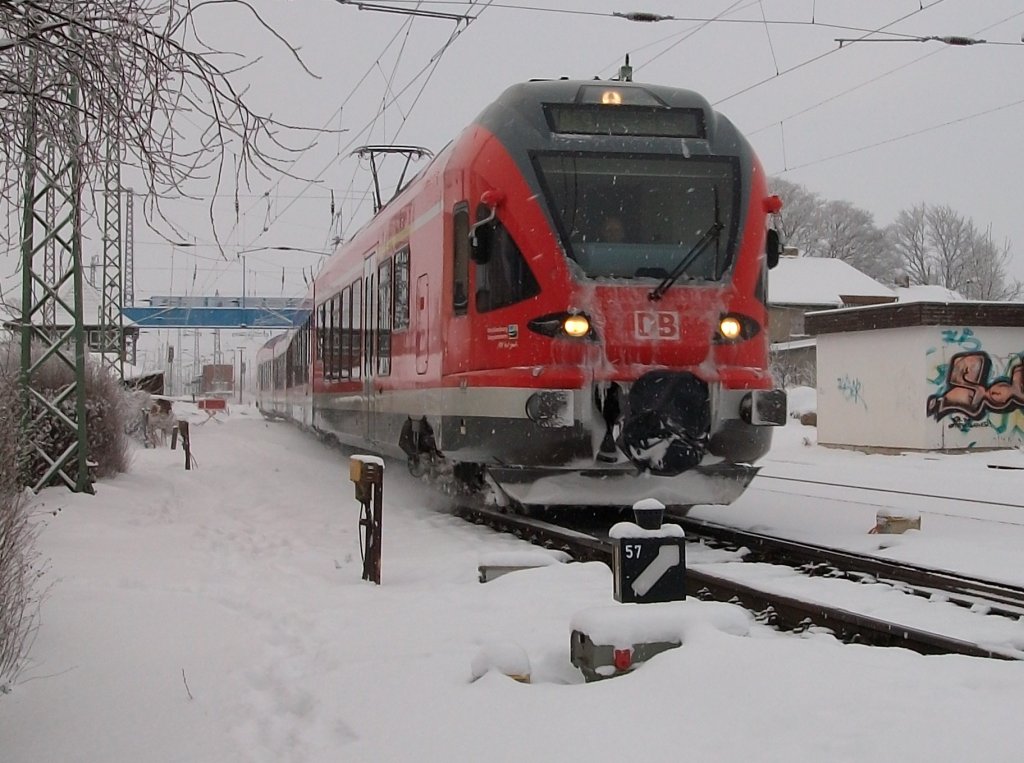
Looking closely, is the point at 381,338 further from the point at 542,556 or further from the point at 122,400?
the point at 542,556

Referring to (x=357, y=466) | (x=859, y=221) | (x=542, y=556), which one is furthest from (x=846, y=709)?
(x=859, y=221)

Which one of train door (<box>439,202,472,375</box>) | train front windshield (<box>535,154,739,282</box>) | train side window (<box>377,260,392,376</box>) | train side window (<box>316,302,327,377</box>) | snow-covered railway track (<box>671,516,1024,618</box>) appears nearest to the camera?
snow-covered railway track (<box>671,516,1024,618</box>)

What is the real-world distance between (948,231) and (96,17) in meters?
69.9

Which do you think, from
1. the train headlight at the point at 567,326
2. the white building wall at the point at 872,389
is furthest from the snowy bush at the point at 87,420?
the white building wall at the point at 872,389

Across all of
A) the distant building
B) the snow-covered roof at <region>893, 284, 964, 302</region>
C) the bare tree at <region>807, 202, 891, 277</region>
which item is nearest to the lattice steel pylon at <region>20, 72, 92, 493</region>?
the distant building

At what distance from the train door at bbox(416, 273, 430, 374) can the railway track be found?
1733 mm

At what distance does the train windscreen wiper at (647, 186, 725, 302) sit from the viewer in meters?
8.03

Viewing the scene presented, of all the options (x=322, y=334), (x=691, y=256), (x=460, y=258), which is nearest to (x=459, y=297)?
(x=460, y=258)

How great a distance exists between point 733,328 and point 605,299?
111 centimetres

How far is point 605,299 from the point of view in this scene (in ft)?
26.1

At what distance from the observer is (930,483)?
14266 mm

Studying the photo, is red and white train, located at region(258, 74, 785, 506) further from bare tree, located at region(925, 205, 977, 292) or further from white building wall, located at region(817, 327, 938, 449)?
bare tree, located at region(925, 205, 977, 292)

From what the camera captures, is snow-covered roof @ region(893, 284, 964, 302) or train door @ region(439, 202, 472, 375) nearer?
train door @ region(439, 202, 472, 375)

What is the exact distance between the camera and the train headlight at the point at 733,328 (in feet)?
26.9
